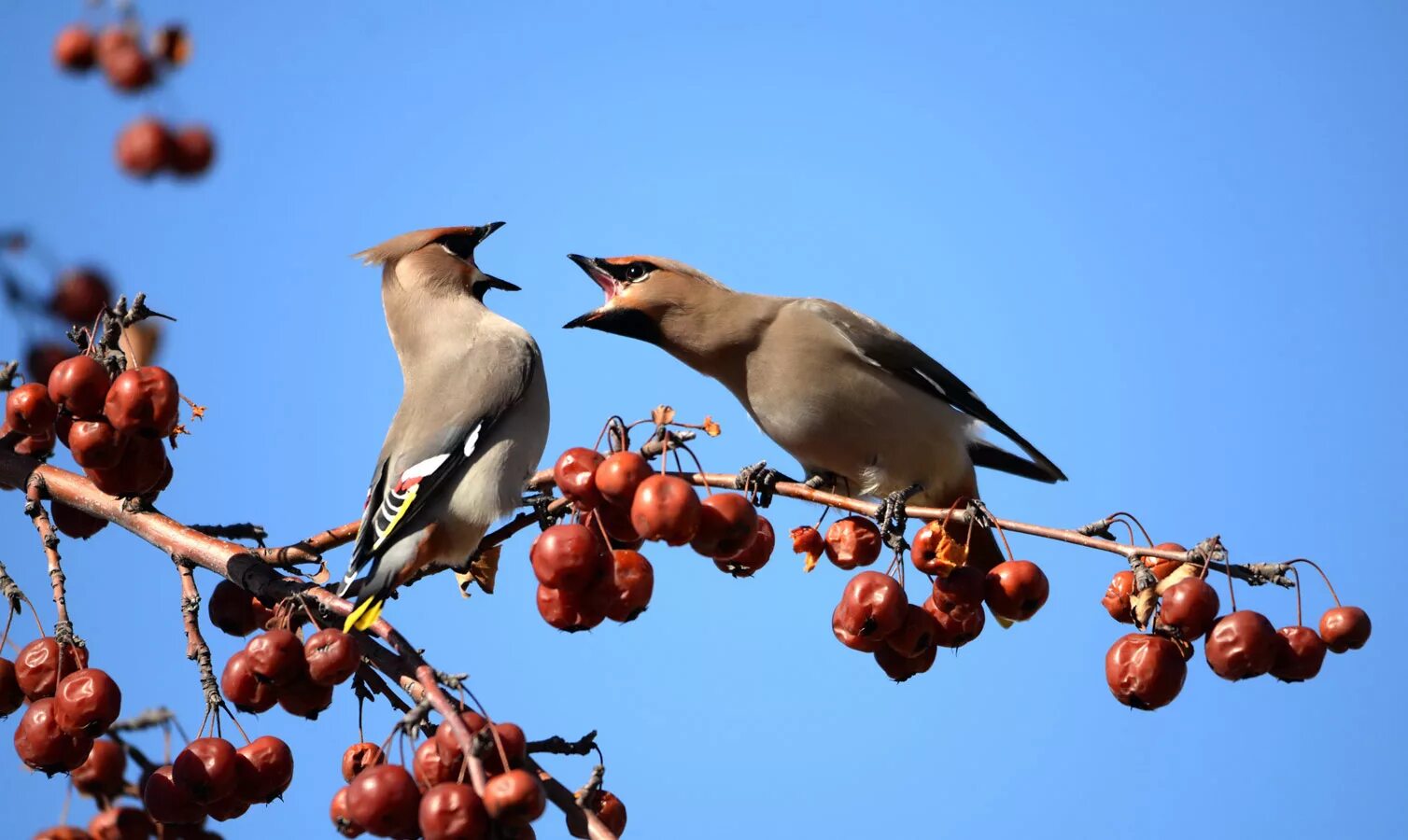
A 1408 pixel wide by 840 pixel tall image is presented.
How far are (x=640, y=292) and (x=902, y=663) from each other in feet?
6.31

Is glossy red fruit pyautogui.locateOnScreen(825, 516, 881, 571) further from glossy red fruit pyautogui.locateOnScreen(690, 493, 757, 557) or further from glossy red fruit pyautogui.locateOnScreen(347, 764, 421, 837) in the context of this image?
glossy red fruit pyautogui.locateOnScreen(347, 764, 421, 837)

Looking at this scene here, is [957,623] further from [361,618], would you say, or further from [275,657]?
[275,657]

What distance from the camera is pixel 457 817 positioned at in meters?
2.02

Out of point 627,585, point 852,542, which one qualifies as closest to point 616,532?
point 627,585

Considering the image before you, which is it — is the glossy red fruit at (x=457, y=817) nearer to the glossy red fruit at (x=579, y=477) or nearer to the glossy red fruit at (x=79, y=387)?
the glossy red fruit at (x=579, y=477)

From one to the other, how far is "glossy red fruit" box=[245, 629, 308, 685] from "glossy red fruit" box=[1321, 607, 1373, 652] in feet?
6.23

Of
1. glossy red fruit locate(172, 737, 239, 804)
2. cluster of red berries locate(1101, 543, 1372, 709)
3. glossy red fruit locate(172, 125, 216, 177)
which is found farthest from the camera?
glossy red fruit locate(172, 125, 216, 177)

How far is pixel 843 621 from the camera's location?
2873mm

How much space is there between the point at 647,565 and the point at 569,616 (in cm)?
17

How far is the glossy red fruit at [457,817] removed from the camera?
6.62 ft

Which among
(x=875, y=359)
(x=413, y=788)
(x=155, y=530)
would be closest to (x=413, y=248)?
(x=875, y=359)

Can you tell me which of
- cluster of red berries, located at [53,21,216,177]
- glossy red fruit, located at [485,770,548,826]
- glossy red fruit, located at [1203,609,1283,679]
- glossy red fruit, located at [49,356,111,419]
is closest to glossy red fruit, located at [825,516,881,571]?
glossy red fruit, located at [1203,609,1283,679]

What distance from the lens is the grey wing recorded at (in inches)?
182

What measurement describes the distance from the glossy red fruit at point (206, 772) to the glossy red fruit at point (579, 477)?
2.46 ft
